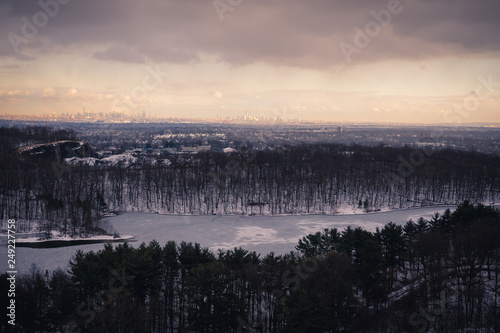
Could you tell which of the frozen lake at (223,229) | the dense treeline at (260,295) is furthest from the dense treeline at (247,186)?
the dense treeline at (260,295)

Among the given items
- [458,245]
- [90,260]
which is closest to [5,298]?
[90,260]

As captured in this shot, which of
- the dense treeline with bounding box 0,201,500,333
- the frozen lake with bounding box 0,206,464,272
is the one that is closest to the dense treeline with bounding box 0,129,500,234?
the frozen lake with bounding box 0,206,464,272

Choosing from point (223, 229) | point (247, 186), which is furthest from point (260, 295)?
point (247, 186)

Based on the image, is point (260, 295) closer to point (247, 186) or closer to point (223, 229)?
point (223, 229)

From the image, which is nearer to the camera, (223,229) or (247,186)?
(223,229)

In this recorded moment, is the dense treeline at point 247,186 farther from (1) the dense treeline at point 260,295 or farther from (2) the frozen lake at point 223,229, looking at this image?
(1) the dense treeline at point 260,295

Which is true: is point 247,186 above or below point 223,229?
above
